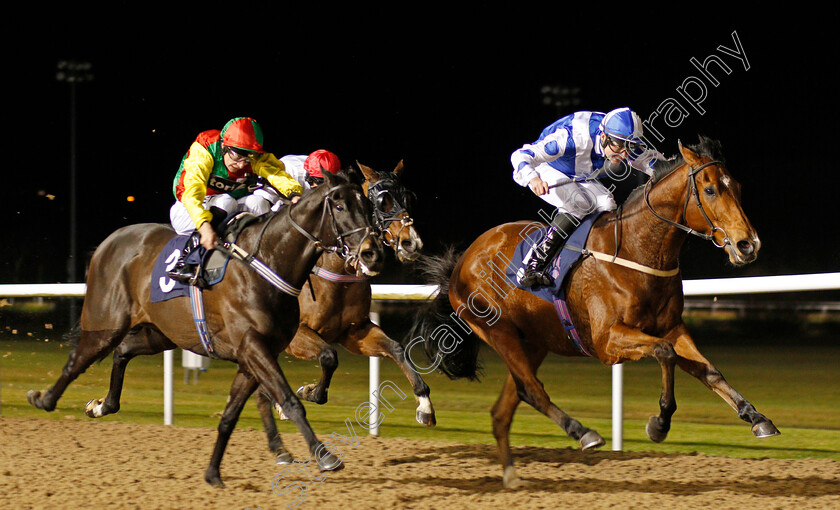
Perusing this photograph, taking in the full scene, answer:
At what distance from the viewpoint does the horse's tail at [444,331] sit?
4730 millimetres

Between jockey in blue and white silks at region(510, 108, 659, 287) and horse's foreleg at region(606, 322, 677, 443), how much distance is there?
0.56 metres

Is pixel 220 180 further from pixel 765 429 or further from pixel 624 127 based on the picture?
pixel 765 429

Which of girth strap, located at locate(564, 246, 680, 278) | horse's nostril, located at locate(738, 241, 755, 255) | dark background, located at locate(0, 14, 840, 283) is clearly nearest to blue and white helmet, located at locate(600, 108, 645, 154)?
girth strap, located at locate(564, 246, 680, 278)

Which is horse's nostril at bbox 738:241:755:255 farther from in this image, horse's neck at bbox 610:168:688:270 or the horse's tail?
the horse's tail

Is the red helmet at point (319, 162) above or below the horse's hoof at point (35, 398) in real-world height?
above

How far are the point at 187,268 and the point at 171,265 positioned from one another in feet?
0.79

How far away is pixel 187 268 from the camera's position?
153 inches

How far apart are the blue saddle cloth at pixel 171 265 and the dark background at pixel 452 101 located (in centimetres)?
1219

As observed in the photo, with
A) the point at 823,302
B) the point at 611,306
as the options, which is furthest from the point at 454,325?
the point at 823,302

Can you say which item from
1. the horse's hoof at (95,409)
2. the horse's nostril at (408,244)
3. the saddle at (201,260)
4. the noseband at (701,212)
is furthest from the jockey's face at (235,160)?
the noseband at (701,212)

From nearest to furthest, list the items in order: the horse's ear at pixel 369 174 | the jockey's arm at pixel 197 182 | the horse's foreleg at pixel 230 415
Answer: the horse's foreleg at pixel 230 415 < the jockey's arm at pixel 197 182 < the horse's ear at pixel 369 174

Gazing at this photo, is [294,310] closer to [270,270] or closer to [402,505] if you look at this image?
[270,270]

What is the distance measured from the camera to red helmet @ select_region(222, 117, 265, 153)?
155 inches

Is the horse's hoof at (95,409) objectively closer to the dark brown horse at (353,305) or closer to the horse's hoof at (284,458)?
the dark brown horse at (353,305)
